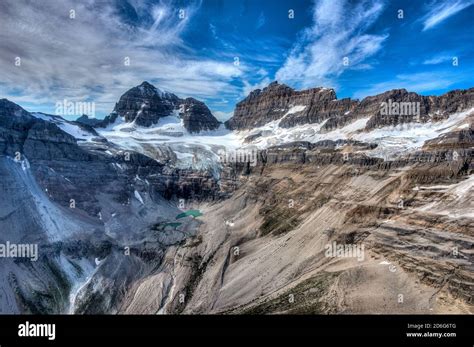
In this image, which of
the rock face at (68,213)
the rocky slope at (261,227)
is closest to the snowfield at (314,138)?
the rocky slope at (261,227)

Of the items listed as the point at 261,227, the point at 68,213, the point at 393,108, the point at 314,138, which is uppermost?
the point at 393,108

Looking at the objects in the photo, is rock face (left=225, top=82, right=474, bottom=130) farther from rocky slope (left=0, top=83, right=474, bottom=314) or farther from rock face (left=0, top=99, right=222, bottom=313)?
rock face (left=0, top=99, right=222, bottom=313)

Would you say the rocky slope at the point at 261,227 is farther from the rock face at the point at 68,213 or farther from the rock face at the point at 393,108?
the rock face at the point at 393,108

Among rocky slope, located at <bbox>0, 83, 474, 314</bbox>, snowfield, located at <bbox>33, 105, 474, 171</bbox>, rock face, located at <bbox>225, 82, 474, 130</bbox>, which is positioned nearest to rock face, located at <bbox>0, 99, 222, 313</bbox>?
rocky slope, located at <bbox>0, 83, 474, 314</bbox>

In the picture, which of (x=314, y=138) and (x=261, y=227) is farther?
(x=314, y=138)

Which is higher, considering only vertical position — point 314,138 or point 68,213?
point 314,138

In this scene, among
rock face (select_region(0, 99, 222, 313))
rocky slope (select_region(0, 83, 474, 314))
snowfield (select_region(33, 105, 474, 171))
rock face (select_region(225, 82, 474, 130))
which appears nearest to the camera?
rocky slope (select_region(0, 83, 474, 314))

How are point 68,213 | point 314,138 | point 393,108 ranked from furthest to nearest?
point 314,138, point 393,108, point 68,213

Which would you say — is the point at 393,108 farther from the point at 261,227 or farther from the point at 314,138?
the point at 261,227

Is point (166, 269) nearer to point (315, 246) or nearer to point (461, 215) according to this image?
point (315, 246)

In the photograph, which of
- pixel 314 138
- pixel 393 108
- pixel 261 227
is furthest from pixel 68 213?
pixel 393 108
